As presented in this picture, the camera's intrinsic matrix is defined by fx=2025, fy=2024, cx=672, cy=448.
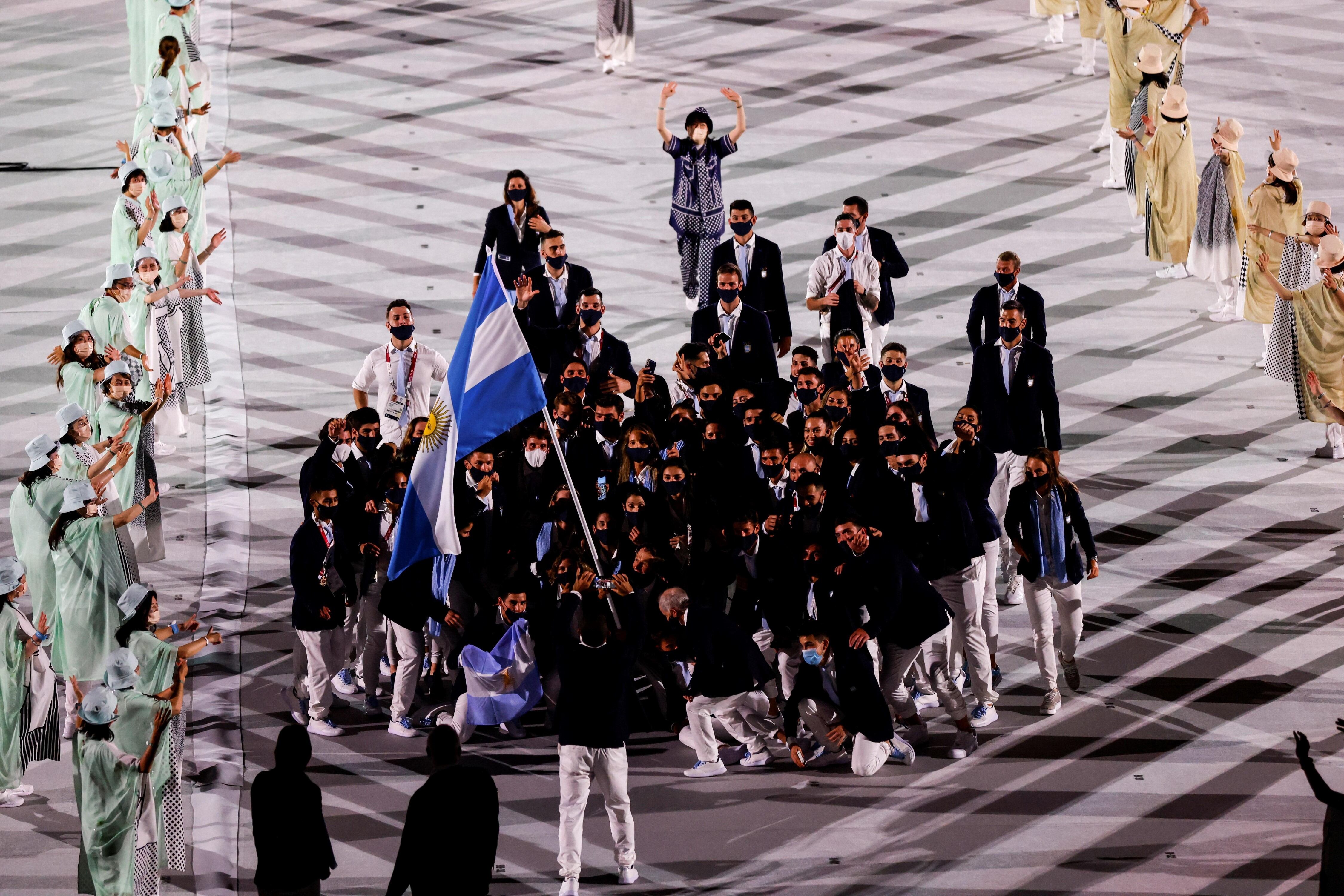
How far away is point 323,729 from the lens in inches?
523

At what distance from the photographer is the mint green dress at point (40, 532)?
44.0 ft

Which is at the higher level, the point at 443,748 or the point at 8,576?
the point at 8,576

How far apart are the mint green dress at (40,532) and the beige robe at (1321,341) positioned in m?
10.0

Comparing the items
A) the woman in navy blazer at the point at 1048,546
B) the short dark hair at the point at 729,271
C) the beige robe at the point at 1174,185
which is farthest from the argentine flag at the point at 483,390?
the beige robe at the point at 1174,185

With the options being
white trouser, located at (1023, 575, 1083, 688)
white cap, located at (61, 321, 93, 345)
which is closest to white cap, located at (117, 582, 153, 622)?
white cap, located at (61, 321, 93, 345)

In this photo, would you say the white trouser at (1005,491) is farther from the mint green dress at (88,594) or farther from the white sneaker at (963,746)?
the mint green dress at (88,594)

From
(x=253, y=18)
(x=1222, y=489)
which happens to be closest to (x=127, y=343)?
(x=1222, y=489)

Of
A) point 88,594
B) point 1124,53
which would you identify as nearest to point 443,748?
point 88,594

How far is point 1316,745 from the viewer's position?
42.8 feet

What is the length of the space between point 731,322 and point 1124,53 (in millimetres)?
A: 7016

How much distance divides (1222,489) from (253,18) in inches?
614

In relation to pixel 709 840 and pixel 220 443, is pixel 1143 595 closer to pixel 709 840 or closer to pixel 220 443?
pixel 709 840

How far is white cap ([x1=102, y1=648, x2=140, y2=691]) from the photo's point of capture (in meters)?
11.4

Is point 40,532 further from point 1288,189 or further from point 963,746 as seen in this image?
point 1288,189
